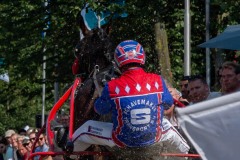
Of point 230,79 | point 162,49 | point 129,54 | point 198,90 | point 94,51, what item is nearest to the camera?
point 129,54

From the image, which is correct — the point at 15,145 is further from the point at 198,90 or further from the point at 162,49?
the point at 198,90

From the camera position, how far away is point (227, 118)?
324cm

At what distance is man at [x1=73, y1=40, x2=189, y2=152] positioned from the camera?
7004mm

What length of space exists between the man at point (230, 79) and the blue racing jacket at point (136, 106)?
1.13 meters

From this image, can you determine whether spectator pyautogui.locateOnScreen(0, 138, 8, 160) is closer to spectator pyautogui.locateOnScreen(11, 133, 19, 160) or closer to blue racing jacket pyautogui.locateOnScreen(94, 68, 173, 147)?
spectator pyautogui.locateOnScreen(11, 133, 19, 160)

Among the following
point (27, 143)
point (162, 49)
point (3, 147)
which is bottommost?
point (3, 147)

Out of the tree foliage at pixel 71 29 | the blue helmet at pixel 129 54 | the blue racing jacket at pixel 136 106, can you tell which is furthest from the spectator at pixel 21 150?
the blue helmet at pixel 129 54

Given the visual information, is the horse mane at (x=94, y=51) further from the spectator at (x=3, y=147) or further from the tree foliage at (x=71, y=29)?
the spectator at (x=3, y=147)

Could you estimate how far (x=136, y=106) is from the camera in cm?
697

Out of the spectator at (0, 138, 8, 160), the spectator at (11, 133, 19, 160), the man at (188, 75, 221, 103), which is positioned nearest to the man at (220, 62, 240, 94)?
the man at (188, 75, 221, 103)

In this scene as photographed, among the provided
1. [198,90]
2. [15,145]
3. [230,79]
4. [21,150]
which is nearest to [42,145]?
[21,150]

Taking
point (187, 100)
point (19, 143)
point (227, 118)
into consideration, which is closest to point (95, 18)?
point (19, 143)

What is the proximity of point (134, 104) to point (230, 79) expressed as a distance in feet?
4.91

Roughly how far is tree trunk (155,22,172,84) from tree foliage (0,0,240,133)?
143 mm
